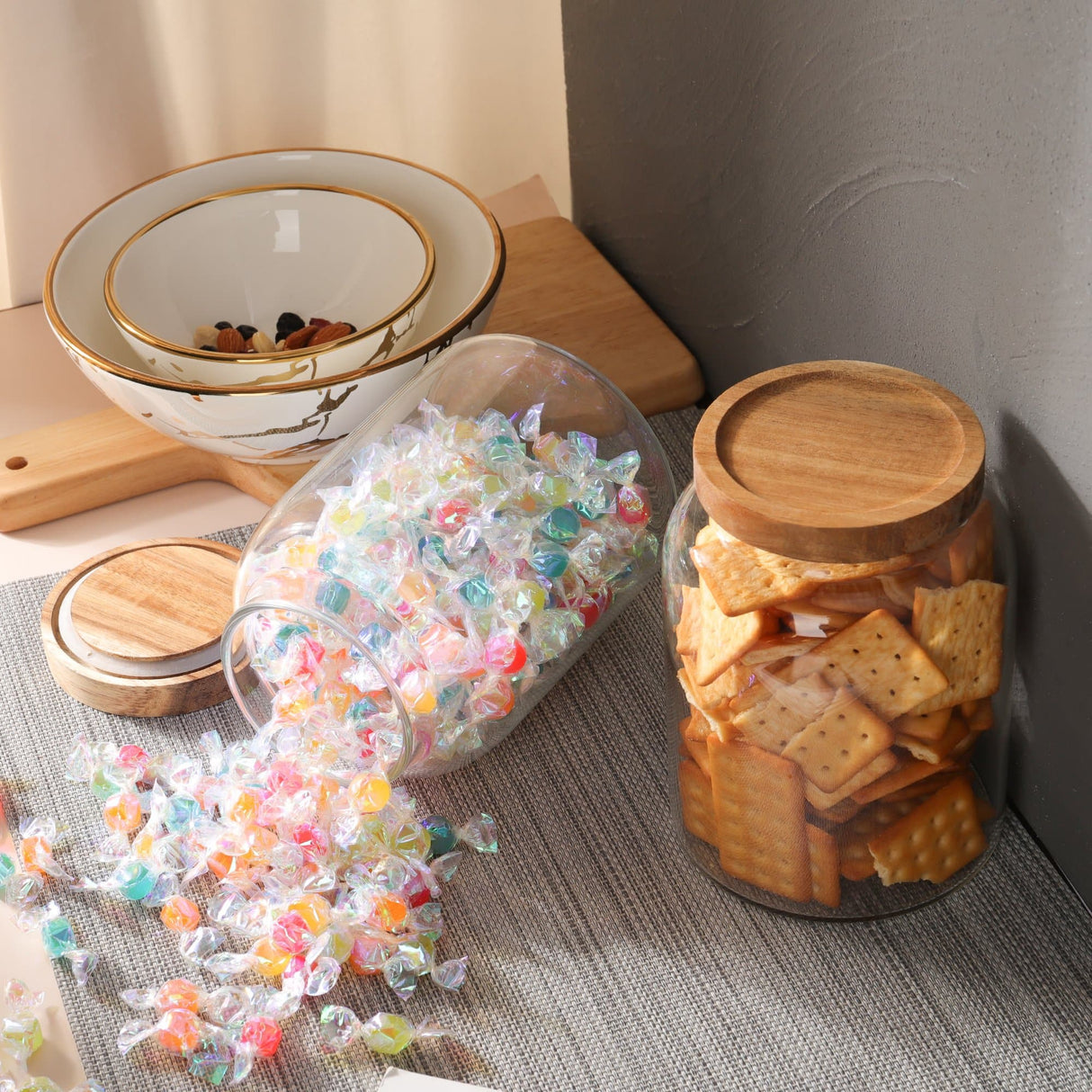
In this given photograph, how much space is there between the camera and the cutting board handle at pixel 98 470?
106 cm

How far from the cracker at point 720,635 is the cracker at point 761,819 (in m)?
0.05

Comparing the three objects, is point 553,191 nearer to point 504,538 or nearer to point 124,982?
point 504,538

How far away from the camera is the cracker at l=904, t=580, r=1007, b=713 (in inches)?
25.7

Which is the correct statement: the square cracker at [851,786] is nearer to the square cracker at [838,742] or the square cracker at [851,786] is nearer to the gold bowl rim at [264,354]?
the square cracker at [838,742]

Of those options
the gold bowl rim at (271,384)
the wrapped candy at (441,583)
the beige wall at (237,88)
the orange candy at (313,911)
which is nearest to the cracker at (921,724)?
the wrapped candy at (441,583)

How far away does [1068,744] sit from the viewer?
2.39 feet

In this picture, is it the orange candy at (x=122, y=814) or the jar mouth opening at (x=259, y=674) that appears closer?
the jar mouth opening at (x=259, y=674)

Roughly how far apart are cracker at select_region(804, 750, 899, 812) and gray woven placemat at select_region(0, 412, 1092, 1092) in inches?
4.0

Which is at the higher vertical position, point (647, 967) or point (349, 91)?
point (349, 91)

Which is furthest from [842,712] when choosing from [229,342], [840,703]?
[229,342]

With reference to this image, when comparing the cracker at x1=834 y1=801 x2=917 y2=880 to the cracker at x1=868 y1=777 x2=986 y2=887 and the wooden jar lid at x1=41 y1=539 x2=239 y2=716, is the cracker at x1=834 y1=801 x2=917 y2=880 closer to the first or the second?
the cracker at x1=868 y1=777 x2=986 y2=887

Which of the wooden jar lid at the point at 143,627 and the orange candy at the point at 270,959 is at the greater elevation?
the wooden jar lid at the point at 143,627

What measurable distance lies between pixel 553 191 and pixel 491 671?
87 cm

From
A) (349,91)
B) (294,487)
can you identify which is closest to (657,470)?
(294,487)
